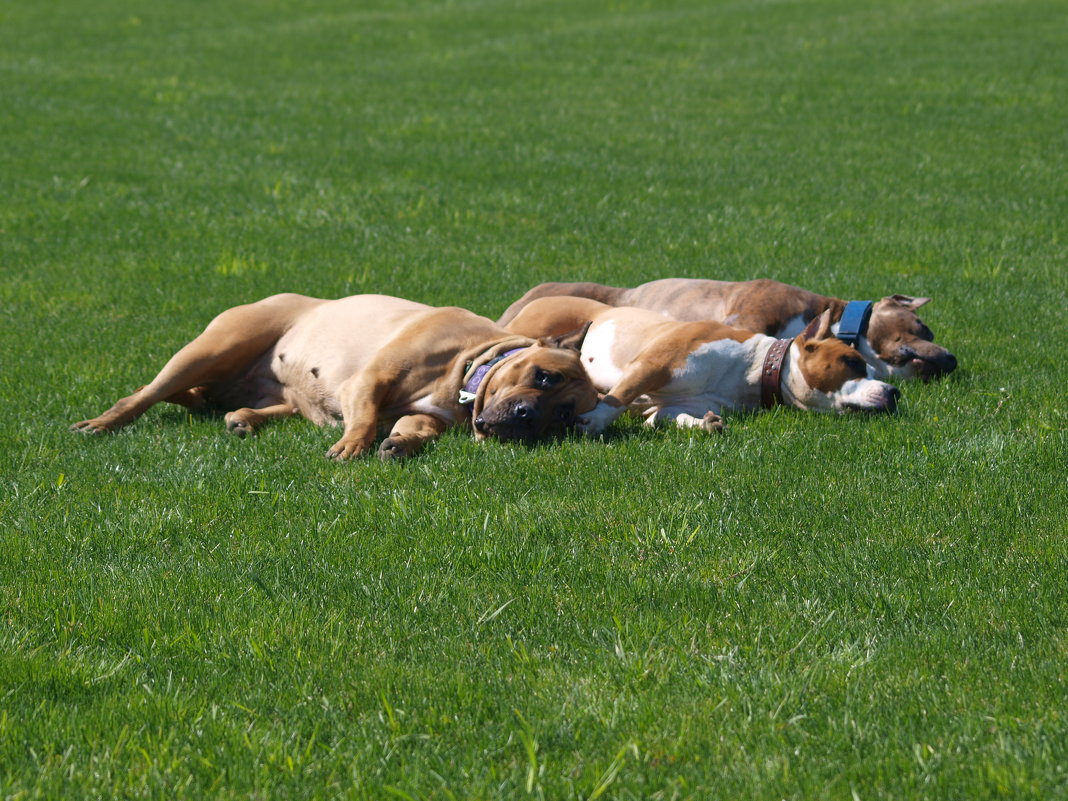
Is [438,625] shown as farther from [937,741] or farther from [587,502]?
[937,741]

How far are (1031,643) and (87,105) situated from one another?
679 inches

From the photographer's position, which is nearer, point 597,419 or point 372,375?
point 597,419

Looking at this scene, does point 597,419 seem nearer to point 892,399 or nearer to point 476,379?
point 476,379

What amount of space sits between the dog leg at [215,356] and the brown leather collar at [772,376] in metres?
3.03

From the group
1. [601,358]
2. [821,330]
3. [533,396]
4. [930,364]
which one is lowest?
[930,364]

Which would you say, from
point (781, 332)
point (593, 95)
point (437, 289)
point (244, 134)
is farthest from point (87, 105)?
point (781, 332)

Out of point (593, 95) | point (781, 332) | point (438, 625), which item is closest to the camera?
point (438, 625)

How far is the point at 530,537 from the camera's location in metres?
4.85

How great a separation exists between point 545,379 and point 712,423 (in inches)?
37.3

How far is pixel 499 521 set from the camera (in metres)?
5.02

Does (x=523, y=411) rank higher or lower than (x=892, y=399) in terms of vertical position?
higher

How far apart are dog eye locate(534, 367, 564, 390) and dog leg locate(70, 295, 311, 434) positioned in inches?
82.8

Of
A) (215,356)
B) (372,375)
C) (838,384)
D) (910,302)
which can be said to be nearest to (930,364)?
(910,302)

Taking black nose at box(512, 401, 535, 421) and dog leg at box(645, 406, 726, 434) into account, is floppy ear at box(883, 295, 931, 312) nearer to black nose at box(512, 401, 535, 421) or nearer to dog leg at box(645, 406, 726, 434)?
dog leg at box(645, 406, 726, 434)
